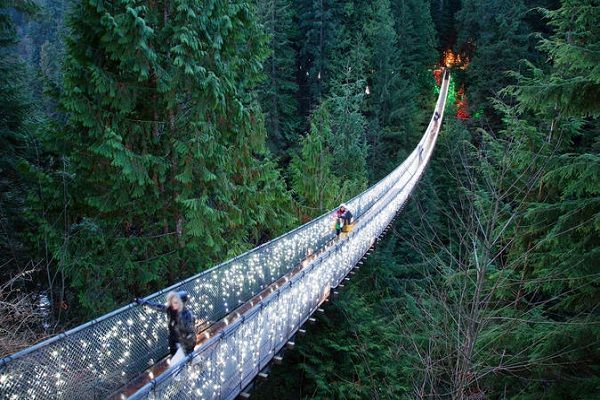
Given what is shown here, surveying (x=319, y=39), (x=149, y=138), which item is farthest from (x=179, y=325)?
(x=319, y=39)

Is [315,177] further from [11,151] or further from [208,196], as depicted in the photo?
[11,151]

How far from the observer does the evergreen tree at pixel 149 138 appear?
7629mm

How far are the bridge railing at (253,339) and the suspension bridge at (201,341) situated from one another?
0.01 m

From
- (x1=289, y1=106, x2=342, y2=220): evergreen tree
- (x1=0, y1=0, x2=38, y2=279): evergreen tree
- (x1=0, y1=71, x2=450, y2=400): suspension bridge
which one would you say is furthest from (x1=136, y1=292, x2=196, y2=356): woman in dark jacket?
(x1=289, y1=106, x2=342, y2=220): evergreen tree

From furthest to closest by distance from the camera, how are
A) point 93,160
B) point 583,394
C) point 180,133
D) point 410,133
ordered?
point 410,133
point 180,133
point 93,160
point 583,394

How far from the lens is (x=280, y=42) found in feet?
73.6

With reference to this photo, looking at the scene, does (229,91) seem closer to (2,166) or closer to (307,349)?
(2,166)

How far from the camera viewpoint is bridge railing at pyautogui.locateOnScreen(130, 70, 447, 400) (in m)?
4.25

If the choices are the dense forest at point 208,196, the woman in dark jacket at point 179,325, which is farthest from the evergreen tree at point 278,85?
the woman in dark jacket at point 179,325

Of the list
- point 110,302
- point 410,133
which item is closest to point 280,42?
point 410,133

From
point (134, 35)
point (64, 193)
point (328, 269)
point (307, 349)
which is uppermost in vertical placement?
point (134, 35)

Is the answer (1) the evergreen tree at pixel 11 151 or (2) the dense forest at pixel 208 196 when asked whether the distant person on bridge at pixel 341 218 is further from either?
(1) the evergreen tree at pixel 11 151

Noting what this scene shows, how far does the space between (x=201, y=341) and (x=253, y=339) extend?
0.85m

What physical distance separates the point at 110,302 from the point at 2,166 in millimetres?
3952
